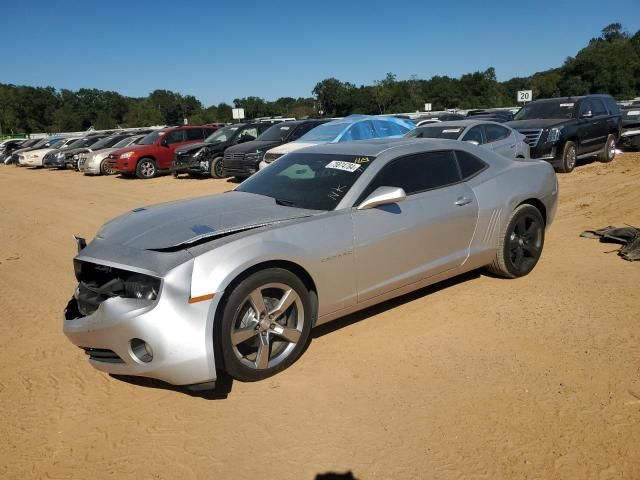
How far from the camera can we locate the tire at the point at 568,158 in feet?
40.5

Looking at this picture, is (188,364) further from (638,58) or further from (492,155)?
(638,58)

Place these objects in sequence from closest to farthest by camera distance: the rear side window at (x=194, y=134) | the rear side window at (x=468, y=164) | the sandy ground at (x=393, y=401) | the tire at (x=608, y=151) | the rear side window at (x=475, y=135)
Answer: the sandy ground at (x=393, y=401) < the rear side window at (x=468, y=164) < the rear side window at (x=475, y=135) < the tire at (x=608, y=151) < the rear side window at (x=194, y=134)

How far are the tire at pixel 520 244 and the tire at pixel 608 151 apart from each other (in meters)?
10.1

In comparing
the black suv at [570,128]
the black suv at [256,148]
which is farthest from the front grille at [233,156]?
the black suv at [570,128]

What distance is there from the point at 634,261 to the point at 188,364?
4928 mm

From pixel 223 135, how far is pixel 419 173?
13.8 m

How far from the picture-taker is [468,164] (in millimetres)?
4938

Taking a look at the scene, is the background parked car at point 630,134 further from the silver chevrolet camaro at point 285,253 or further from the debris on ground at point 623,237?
the silver chevrolet camaro at point 285,253

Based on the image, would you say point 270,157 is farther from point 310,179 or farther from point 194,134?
Result: point 310,179

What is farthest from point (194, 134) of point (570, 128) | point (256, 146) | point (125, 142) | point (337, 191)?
point (337, 191)

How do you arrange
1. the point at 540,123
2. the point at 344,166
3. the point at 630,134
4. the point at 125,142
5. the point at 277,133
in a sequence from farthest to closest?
the point at 125,142 → the point at 630,134 → the point at 277,133 → the point at 540,123 → the point at 344,166

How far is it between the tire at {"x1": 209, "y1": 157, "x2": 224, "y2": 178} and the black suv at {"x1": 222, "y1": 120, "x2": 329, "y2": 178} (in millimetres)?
1464

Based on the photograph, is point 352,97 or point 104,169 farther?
point 352,97

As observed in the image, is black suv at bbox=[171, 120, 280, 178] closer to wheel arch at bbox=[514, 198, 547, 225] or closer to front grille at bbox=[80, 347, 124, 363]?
wheel arch at bbox=[514, 198, 547, 225]
